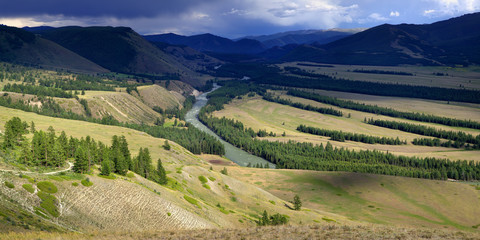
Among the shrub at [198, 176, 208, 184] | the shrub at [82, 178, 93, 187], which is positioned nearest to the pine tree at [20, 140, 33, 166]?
the shrub at [82, 178, 93, 187]

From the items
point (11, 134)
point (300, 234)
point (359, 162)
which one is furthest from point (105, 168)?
point (359, 162)

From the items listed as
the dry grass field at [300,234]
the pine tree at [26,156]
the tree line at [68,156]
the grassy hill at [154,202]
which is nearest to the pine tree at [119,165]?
the tree line at [68,156]

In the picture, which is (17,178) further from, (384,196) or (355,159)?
(355,159)

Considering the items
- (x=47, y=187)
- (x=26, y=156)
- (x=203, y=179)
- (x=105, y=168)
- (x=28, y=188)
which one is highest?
(x=26, y=156)

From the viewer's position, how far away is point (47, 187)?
49.0 m

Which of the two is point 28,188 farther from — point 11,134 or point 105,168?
point 11,134

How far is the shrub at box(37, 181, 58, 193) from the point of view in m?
48.4

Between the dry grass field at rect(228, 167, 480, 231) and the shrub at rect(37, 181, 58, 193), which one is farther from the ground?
the shrub at rect(37, 181, 58, 193)

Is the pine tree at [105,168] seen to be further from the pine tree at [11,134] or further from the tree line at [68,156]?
the pine tree at [11,134]

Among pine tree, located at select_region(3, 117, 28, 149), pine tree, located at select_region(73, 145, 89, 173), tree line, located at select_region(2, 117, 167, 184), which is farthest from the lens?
pine tree, located at select_region(3, 117, 28, 149)

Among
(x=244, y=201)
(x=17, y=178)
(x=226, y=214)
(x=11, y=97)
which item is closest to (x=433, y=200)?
(x=244, y=201)

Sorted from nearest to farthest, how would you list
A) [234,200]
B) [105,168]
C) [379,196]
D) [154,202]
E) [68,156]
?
[154,202]
[105,168]
[68,156]
[234,200]
[379,196]

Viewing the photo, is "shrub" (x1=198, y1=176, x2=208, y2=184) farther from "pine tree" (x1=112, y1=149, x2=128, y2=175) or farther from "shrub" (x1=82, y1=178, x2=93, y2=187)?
"shrub" (x1=82, y1=178, x2=93, y2=187)

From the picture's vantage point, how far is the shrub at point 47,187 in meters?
48.4
